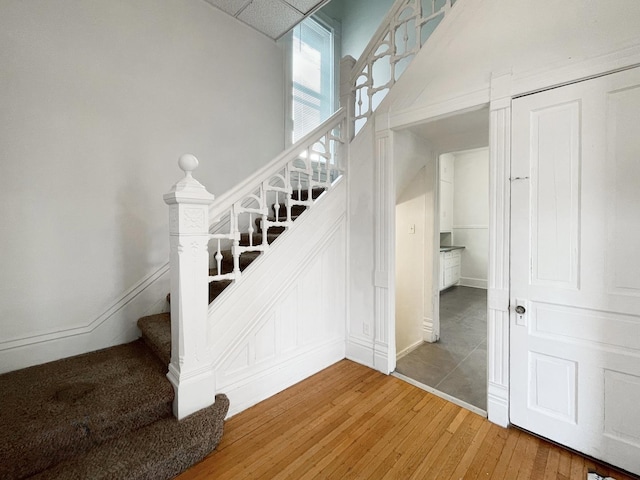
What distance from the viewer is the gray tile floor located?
2307 millimetres

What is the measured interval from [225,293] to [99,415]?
861 millimetres

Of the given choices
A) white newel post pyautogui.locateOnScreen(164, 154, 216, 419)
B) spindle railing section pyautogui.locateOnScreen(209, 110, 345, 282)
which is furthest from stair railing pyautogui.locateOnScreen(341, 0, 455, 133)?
white newel post pyautogui.locateOnScreen(164, 154, 216, 419)

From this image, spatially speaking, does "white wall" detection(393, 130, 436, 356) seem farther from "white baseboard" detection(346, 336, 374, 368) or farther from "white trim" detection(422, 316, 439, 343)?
"white baseboard" detection(346, 336, 374, 368)

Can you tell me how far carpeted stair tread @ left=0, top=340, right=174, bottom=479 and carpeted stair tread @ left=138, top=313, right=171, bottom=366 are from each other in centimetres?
9

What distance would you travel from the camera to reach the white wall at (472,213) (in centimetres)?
621

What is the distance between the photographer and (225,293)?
1912mm

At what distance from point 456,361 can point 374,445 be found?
1530 millimetres

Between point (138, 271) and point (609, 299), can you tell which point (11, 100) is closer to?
point (138, 271)

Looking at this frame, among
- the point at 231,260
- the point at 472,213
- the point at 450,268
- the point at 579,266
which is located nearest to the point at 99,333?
the point at 231,260

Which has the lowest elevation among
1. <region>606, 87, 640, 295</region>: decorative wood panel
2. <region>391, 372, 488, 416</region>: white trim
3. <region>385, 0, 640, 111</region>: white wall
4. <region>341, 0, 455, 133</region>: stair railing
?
<region>391, 372, 488, 416</region>: white trim

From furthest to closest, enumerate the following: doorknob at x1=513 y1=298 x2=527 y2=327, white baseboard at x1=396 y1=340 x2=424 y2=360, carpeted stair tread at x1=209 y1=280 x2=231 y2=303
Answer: white baseboard at x1=396 y1=340 x2=424 y2=360 < carpeted stair tread at x1=209 y1=280 x2=231 y2=303 < doorknob at x1=513 y1=298 x2=527 y2=327

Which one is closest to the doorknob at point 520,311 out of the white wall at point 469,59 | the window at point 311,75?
the white wall at point 469,59

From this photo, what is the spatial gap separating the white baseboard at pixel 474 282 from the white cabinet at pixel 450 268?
0.44 feet

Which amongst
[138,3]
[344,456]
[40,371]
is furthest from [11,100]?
[344,456]
